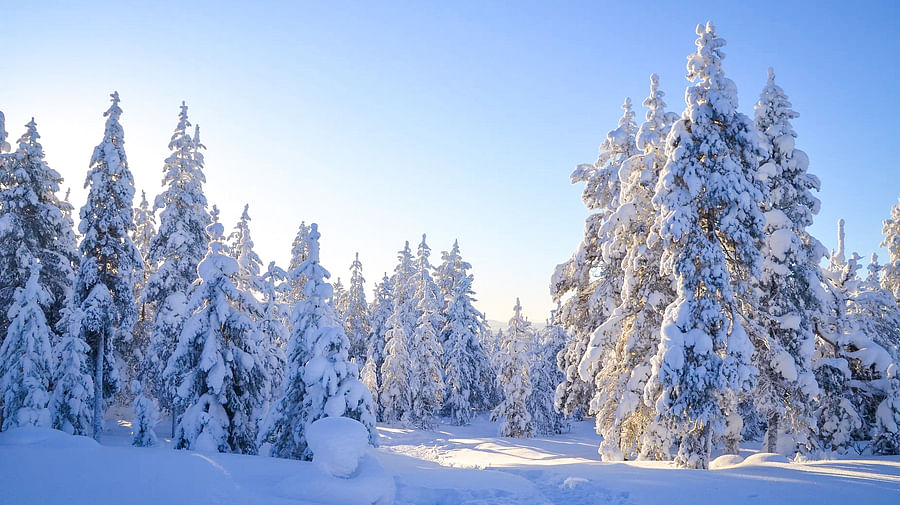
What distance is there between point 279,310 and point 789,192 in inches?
1097

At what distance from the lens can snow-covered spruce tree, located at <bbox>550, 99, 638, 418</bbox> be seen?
19.7m

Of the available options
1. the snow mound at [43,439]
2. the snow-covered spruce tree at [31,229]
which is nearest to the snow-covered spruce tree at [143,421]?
the snow mound at [43,439]

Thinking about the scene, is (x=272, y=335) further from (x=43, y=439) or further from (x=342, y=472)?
(x=342, y=472)

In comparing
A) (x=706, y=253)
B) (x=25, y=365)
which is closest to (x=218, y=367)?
(x=25, y=365)

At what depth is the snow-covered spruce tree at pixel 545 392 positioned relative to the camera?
3894 centimetres

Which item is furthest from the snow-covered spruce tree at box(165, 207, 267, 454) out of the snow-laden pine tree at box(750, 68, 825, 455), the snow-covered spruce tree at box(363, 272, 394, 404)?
the snow-covered spruce tree at box(363, 272, 394, 404)

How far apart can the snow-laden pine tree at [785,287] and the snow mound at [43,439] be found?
19137 mm

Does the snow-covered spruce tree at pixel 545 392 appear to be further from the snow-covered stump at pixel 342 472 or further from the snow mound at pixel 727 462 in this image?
the snow-covered stump at pixel 342 472

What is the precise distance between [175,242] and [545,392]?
1165 inches

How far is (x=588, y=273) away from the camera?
2016 cm

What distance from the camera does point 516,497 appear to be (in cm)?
1045

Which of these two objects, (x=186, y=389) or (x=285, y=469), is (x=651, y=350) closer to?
(x=285, y=469)

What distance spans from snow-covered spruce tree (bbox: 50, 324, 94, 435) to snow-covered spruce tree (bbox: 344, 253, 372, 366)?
3316 centimetres

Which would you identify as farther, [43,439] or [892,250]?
[892,250]
